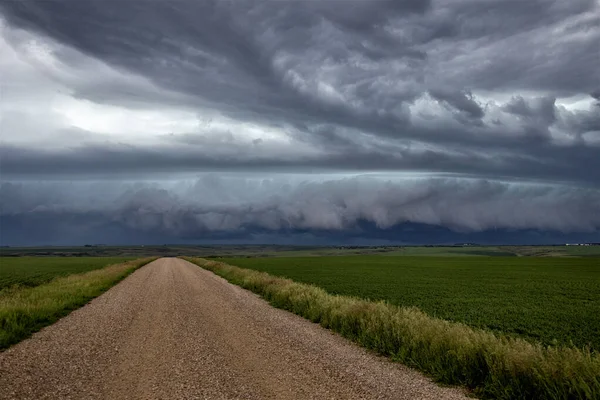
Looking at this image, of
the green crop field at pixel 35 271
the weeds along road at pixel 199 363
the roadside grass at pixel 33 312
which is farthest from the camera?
the green crop field at pixel 35 271

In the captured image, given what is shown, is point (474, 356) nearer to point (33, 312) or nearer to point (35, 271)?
point (33, 312)

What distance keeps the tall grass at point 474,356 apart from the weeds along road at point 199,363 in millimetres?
689

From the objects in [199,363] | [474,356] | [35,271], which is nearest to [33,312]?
[199,363]

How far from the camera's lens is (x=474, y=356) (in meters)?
11.5

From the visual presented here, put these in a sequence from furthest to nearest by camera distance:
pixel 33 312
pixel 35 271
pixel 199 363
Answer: pixel 35 271 → pixel 33 312 → pixel 199 363

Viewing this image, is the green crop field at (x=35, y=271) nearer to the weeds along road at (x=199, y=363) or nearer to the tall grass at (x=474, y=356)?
the weeds along road at (x=199, y=363)

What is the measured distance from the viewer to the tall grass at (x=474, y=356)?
940cm

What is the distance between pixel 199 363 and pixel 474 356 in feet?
24.1

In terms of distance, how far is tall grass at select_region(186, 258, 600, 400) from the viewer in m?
9.40

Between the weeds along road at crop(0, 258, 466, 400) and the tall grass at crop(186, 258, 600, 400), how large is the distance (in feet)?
2.26

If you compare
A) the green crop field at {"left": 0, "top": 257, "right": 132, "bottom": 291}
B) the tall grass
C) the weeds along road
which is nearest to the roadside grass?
the weeds along road

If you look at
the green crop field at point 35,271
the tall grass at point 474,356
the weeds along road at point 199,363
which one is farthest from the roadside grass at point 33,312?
the green crop field at point 35,271

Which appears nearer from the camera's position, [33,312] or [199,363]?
[199,363]

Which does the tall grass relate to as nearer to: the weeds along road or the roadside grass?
the weeds along road
